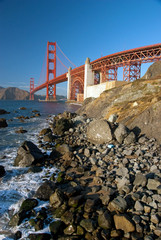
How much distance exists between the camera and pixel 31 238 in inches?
115

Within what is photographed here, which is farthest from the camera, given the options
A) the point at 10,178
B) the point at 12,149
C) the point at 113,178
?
the point at 12,149

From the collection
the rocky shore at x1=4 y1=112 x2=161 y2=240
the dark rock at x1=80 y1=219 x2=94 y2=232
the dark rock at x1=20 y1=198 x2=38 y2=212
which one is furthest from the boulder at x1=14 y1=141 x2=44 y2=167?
the dark rock at x1=80 y1=219 x2=94 y2=232

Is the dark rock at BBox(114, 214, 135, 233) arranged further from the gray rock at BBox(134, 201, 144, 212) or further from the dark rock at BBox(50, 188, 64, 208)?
the dark rock at BBox(50, 188, 64, 208)

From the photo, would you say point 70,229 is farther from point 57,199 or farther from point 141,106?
point 141,106

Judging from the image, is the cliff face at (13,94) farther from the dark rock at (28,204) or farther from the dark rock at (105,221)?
the dark rock at (105,221)

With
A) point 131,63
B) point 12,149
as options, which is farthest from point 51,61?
point 12,149

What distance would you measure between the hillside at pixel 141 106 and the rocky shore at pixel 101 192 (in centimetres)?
81

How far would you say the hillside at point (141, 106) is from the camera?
736cm

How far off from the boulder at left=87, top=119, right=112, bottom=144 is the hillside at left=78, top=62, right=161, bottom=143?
1.46 meters

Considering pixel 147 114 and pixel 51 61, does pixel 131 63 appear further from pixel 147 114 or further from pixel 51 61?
pixel 51 61

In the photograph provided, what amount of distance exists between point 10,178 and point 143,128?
5.82 metres

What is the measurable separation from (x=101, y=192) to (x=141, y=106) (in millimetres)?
6372

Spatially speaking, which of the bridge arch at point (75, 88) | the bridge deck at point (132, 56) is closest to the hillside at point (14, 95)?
the bridge arch at point (75, 88)

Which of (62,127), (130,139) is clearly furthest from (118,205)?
(62,127)
